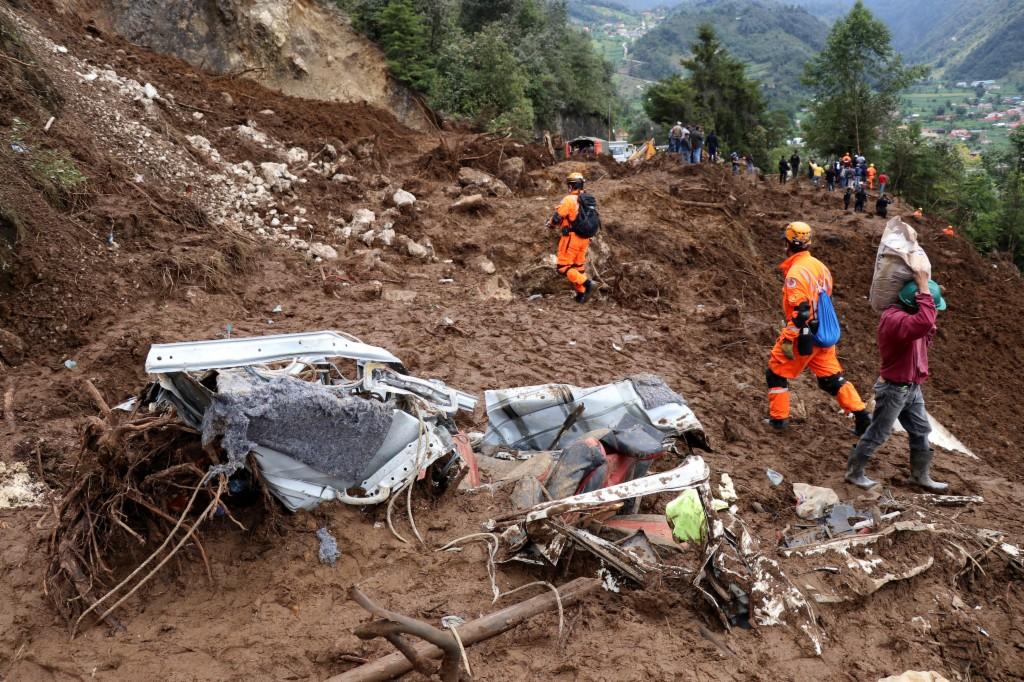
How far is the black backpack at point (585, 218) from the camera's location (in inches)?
305

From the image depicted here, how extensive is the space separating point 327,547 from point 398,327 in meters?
3.82

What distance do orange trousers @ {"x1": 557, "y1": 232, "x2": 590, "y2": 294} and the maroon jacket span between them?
13.5 ft

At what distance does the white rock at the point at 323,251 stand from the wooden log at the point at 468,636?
272 inches

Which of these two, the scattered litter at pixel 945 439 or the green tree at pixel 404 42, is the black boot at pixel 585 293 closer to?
the scattered litter at pixel 945 439

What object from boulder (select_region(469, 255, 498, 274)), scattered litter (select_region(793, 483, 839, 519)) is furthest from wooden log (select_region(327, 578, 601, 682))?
boulder (select_region(469, 255, 498, 274))

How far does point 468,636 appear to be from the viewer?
7.93 feet

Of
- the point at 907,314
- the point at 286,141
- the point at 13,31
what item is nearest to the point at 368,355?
the point at 907,314

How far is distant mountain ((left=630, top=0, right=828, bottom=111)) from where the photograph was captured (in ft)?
397

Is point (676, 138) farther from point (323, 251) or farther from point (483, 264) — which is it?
point (323, 251)

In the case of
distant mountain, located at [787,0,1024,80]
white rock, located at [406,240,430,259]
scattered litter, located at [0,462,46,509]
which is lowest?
white rock, located at [406,240,430,259]

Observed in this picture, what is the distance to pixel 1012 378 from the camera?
10.1 meters

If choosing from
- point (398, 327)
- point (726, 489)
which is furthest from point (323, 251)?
point (726, 489)

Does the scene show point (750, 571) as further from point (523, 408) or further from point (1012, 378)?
point (1012, 378)

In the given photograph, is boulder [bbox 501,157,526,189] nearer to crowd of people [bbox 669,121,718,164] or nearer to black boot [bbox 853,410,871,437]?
crowd of people [bbox 669,121,718,164]
